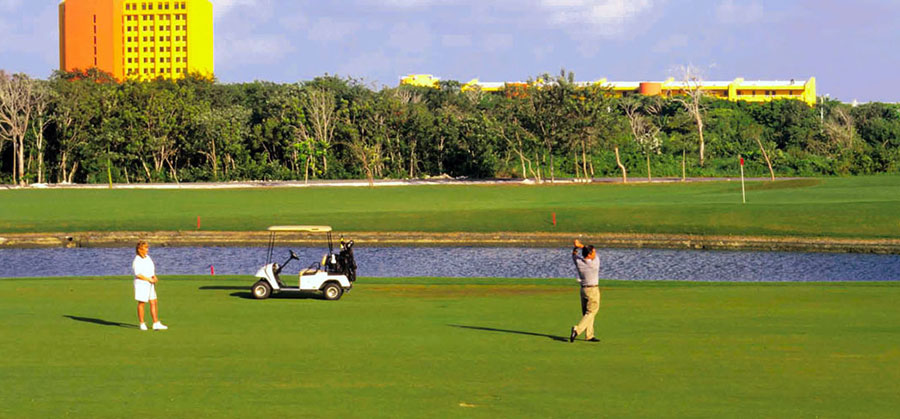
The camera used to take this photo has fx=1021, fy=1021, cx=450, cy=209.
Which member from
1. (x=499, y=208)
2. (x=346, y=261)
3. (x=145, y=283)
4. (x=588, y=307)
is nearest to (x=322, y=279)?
(x=346, y=261)

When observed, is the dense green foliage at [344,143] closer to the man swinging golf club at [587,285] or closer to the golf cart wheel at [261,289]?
the golf cart wheel at [261,289]

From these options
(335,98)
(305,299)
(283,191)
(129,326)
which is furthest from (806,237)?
(335,98)

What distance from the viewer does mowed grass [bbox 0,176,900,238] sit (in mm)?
50781

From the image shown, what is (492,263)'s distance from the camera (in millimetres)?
40875

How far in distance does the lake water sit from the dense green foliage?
161 ft

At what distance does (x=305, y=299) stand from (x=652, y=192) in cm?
5606

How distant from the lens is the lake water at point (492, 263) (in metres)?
36.7

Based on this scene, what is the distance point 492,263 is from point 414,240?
8.87m

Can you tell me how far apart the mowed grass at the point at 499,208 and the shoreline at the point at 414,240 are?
4.48ft

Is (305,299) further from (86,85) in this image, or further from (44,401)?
(86,85)

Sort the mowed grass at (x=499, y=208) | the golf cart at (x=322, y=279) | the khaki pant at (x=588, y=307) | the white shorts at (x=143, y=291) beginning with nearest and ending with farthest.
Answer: the khaki pant at (x=588, y=307) → the white shorts at (x=143, y=291) → the golf cart at (x=322, y=279) → the mowed grass at (x=499, y=208)

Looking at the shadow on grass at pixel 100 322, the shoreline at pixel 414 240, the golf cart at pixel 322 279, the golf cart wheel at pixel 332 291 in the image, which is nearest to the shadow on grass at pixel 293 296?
the golf cart at pixel 322 279

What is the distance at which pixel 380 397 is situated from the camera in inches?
504

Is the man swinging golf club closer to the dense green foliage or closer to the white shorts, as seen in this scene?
the white shorts
